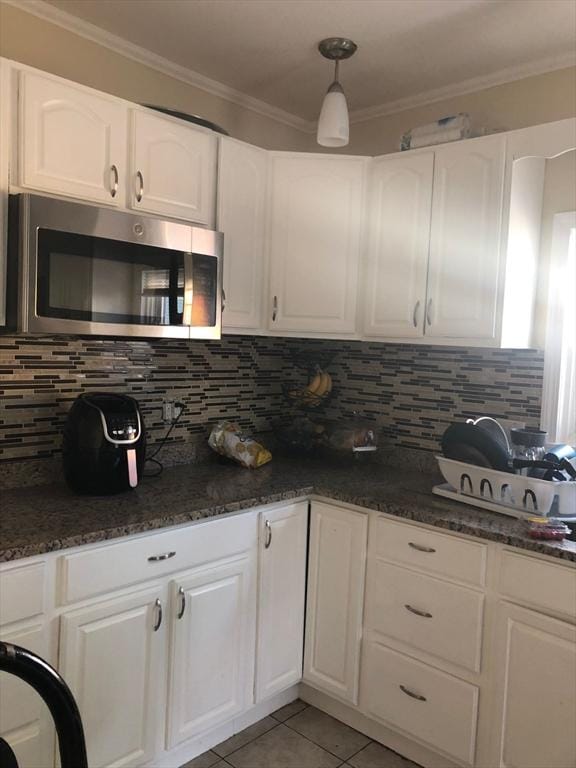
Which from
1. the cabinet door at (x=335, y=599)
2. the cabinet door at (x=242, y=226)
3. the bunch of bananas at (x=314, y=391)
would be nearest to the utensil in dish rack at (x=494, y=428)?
the cabinet door at (x=335, y=599)

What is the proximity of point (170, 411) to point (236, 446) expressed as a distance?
0.30 meters

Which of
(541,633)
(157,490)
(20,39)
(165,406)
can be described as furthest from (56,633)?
(20,39)

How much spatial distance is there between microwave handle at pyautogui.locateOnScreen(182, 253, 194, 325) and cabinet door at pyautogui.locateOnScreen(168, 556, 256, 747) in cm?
82

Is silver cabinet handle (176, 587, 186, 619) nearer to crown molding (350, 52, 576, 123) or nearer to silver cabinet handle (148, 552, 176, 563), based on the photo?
silver cabinet handle (148, 552, 176, 563)

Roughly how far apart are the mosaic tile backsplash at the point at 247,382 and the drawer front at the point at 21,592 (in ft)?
1.96

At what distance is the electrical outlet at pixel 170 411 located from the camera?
2.52 meters

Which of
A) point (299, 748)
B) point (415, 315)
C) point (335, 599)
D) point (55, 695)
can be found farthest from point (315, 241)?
point (55, 695)

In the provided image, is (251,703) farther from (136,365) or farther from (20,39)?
(20,39)

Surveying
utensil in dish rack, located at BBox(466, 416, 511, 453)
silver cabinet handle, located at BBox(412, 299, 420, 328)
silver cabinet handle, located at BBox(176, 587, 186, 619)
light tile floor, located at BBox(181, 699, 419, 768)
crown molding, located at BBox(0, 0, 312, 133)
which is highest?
crown molding, located at BBox(0, 0, 312, 133)

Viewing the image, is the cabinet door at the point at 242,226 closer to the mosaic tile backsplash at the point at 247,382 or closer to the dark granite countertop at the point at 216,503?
the mosaic tile backsplash at the point at 247,382

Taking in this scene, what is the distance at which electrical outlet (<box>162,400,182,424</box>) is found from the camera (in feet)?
8.27

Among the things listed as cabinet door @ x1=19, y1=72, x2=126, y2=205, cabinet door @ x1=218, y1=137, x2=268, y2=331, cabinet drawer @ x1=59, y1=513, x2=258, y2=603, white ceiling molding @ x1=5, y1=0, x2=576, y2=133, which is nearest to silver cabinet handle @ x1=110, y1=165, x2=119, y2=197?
cabinet door @ x1=19, y1=72, x2=126, y2=205

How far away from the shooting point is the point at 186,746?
2.03m

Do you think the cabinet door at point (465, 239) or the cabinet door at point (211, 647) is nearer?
the cabinet door at point (211, 647)
